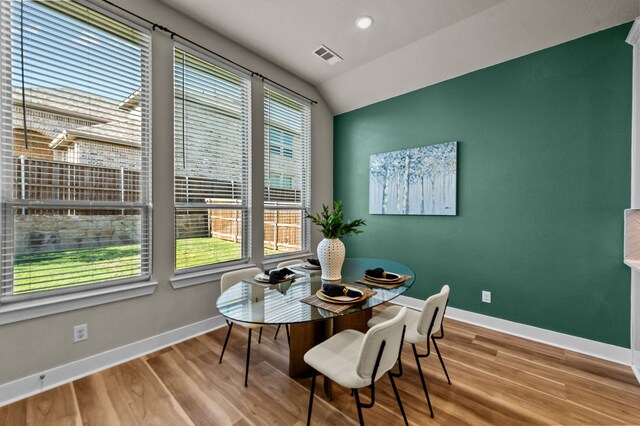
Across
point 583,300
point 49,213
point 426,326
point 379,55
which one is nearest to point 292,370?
point 426,326

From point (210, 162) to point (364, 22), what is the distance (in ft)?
6.90

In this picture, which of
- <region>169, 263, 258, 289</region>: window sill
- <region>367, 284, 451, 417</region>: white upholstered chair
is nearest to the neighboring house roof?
<region>169, 263, 258, 289</region>: window sill

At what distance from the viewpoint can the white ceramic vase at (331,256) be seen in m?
2.09

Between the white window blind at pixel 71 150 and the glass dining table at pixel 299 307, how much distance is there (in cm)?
120

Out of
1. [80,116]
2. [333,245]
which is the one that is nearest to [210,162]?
[80,116]

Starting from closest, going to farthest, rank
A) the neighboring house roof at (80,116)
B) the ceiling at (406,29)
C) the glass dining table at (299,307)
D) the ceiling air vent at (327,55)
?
the glass dining table at (299,307)
the neighboring house roof at (80,116)
the ceiling at (406,29)
the ceiling air vent at (327,55)

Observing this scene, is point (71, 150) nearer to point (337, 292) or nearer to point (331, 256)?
point (331, 256)

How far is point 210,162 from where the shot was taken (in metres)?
2.86

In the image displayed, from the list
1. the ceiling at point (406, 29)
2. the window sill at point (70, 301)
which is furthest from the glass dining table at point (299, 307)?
the ceiling at point (406, 29)

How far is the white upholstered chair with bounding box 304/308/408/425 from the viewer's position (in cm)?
127

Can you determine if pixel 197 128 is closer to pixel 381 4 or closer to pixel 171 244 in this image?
pixel 171 244

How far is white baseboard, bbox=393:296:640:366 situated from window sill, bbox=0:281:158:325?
324 cm

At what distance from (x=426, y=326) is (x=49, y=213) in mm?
2747

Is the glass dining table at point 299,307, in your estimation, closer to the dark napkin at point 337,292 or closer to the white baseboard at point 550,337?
the dark napkin at point 337,292
